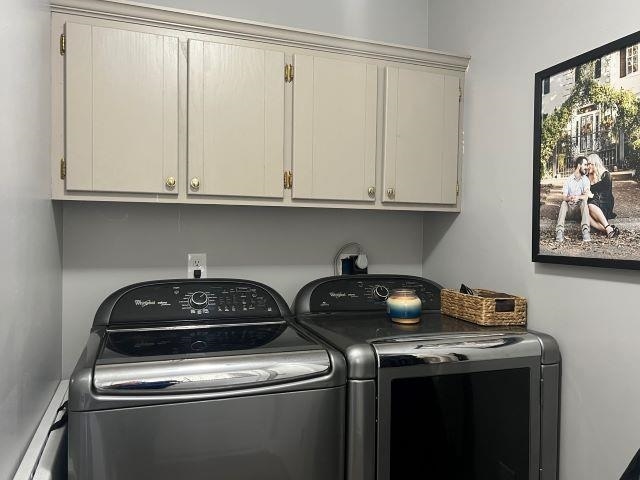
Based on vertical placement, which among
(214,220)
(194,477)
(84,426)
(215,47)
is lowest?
(194,477)

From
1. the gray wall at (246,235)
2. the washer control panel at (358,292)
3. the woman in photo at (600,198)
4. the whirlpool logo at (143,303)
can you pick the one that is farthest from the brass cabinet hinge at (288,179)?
the woman in photo at (600,198)

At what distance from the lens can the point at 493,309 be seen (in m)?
1.72

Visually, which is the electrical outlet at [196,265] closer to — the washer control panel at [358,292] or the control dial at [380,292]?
the washer control panel at [358,292]

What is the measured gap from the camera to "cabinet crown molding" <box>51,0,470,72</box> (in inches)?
63.6

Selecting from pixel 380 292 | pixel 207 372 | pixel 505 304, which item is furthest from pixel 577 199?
pixel 207 372

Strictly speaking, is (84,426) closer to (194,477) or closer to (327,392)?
(194,477)

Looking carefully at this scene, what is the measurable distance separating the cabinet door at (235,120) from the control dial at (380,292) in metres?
0.59

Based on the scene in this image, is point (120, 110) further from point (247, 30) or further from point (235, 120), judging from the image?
point (247, 30)

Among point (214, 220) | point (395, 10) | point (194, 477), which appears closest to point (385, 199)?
point (214, 220)

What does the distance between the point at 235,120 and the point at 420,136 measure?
780mm

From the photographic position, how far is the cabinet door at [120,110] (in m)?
1.60

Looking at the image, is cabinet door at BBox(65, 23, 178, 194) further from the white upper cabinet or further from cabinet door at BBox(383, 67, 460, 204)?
cabinet door at BBox(383, 67, 460, 204)

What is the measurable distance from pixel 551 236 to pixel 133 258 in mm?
1596

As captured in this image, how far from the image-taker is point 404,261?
2.44m
